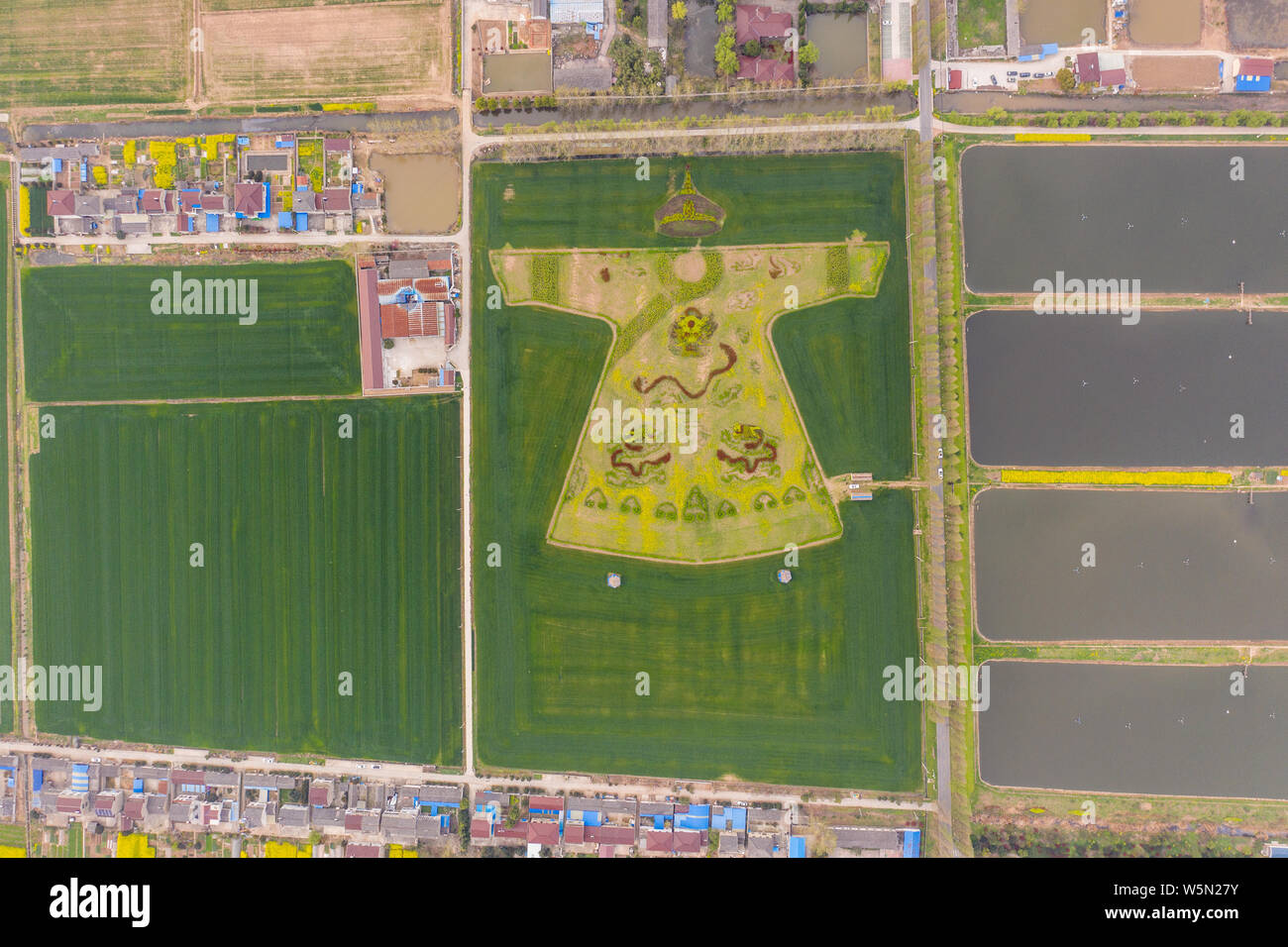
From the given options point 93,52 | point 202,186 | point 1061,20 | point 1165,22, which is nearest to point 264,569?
point 202,186

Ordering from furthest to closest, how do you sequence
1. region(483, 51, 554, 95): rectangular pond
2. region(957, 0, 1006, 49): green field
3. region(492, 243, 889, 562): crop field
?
region(483, 51, 554, 95): rectangular pond
region(957, 0, 1006, 49): green field
region(492, 243, 889, 562): crop field

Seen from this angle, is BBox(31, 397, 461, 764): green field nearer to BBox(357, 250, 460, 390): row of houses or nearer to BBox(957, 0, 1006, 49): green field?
BBox(357, 250, 460, 390): row of houses

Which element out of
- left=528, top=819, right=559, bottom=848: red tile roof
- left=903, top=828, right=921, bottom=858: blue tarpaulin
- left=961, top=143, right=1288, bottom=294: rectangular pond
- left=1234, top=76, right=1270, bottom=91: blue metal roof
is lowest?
left=903, top=828, right=921, bottom=858: blue tarpaulin

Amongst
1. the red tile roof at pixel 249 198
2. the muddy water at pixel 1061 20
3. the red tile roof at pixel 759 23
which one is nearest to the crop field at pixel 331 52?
the red tile roof at pixel 249 198

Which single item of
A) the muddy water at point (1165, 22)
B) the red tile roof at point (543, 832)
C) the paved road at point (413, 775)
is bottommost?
the red tile roof at point (543, 832)

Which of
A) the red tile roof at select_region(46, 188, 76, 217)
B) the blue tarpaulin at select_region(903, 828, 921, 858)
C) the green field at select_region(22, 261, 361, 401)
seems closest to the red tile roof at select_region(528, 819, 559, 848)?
the blue tarpaulin at select_region(903, 828, 921, 858)

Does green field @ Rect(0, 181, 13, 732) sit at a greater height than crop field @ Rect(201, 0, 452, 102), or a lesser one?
lesser

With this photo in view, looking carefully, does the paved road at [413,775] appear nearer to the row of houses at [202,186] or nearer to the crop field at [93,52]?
the row of houses at [202,186]
